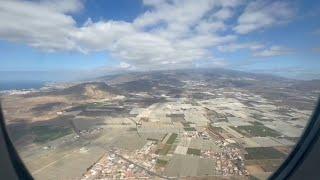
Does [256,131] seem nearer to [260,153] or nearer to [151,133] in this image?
[260,153]

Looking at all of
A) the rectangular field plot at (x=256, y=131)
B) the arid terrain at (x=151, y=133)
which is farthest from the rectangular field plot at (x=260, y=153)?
the rectangular field plot at (x=256, y=131)

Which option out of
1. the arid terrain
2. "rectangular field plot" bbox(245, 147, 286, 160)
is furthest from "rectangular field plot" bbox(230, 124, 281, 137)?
"rectangular field plot" bbox(245, 147, 286, 160)

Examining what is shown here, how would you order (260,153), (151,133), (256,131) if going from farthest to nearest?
(256,131) → (151,133) → (260,153)

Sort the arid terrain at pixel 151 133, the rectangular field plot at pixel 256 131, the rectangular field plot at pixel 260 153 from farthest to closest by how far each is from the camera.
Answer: the rectangular field plot at pixel 256 131 < the rectangular field plot at pixel 260 153 < the arid terrain at pixel 151 133

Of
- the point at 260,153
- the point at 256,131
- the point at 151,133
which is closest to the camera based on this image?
the point at 260,153

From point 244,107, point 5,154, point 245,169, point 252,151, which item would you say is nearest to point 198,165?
point 245,169

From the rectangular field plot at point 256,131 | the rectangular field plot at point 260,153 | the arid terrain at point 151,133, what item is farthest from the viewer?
the rectangular field plot at point 256,131

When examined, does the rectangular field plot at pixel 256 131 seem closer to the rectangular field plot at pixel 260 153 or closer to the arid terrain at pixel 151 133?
the arid terrain at pixel 151 133

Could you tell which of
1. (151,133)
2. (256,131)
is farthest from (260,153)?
(151,133)

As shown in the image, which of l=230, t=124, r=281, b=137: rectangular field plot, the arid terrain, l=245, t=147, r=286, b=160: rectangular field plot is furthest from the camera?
l=230, t=124, r=281, b=137: rectangular field plot

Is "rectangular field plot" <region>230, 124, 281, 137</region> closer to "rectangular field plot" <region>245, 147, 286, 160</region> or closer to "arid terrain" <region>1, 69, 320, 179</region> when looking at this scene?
"arid terrain" <region>1, 69, 320, 179</region>

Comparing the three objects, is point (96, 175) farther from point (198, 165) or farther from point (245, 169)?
point (245, 169)
